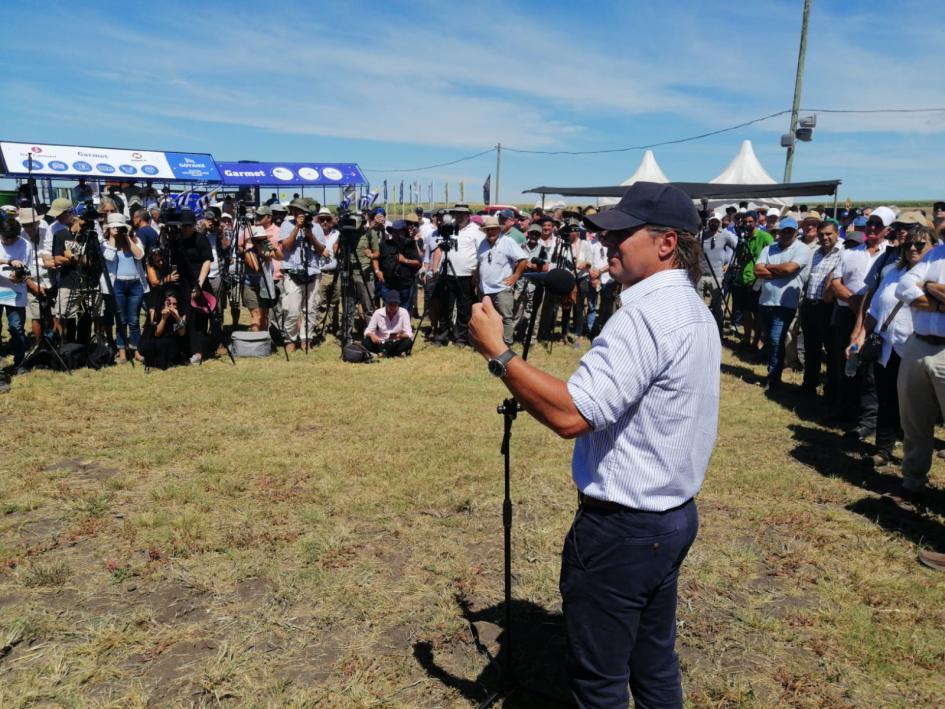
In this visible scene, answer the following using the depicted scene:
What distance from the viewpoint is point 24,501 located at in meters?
4.44

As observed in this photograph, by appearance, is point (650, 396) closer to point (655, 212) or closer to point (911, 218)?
point (655, 212)

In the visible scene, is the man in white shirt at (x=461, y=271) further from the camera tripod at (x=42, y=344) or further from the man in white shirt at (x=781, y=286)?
the camera tripod at (x=42, y=344)

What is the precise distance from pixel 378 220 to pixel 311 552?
7.76 m

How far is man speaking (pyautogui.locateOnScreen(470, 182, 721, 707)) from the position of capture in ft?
5.48

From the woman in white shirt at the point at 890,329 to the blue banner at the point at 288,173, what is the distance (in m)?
27.4

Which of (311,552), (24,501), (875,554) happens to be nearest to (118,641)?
(311,552)

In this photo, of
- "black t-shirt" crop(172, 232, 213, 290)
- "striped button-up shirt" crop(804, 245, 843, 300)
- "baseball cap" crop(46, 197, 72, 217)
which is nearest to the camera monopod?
"striped button-up shirt" crop(804, 245, 843, 300)

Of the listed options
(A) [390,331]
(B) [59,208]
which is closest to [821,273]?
(A) [390,331]

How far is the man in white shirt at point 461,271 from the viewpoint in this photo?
9.77m

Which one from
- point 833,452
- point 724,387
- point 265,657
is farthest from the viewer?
point 724,387

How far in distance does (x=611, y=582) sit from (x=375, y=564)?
2.32m

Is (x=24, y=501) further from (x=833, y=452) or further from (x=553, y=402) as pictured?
(x=833, y=452)

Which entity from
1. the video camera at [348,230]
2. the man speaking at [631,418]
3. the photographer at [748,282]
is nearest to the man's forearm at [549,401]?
the man speaking at [631,418]

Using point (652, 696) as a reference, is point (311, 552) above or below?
below
